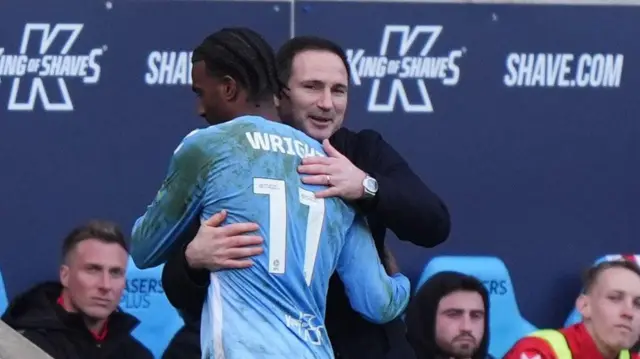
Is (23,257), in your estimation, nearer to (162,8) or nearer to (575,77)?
(162,8)

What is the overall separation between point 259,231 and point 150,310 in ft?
8.48

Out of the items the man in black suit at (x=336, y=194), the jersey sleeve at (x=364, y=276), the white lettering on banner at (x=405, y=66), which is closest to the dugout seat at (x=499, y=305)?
the white lettering on banner at (x=405, y=66)

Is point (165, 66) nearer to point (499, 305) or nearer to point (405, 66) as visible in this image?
point (405, 66)

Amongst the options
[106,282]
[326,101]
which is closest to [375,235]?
[326,101]

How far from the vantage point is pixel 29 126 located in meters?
5.52

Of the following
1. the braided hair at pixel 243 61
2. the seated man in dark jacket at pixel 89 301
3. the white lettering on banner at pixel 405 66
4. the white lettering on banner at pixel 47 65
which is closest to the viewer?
the braided hair at pixel 243 61

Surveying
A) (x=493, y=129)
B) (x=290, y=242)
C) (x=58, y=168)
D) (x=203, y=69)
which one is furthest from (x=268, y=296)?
(x=493, y=129)

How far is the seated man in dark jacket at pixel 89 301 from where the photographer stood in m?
5.24

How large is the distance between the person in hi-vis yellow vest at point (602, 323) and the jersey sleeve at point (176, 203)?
8.31 feet

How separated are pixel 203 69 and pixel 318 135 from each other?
442 mm

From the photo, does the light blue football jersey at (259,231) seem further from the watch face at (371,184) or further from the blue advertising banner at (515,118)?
the blue advertising banner at (515,118)

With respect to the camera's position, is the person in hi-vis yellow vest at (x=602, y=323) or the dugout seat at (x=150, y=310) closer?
the person in hi-vis yellow vest at (x=602, y=323)

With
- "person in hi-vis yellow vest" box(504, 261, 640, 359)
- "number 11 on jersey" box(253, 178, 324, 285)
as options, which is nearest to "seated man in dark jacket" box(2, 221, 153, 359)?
"person in hi-vis yellow vest" box(504, 261, 640, 359)

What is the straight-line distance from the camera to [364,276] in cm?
328
